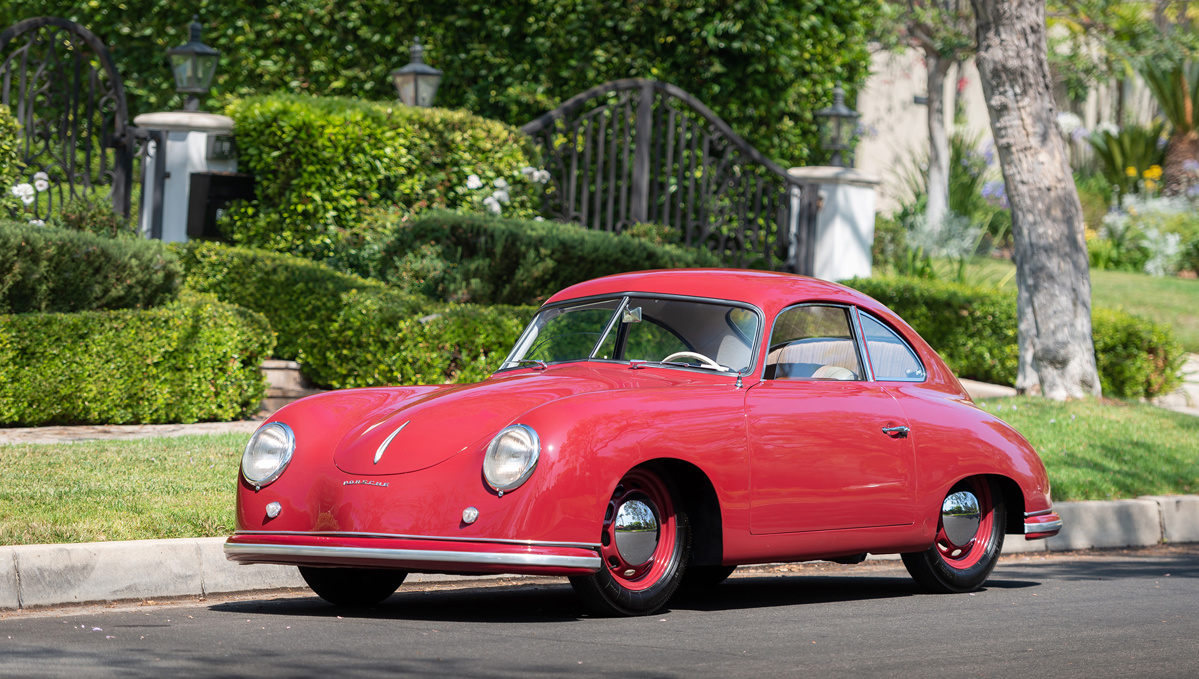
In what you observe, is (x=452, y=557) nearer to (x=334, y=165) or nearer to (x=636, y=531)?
(x=636, y=531)

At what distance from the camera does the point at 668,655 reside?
4609 mm

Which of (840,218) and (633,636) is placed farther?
(840,218)

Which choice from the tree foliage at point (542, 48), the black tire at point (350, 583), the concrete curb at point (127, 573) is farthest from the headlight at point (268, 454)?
the tree foliage at point (542, 48)

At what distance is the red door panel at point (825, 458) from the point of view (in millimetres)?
5673

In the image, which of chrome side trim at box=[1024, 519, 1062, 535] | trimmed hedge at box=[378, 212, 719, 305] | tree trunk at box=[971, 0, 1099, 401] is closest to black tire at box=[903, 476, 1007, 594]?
chrome side trim at box=[1024, 519, 1062, 535]

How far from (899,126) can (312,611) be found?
72.5ft

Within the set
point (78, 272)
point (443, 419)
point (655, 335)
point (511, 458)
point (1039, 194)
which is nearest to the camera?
point (511, 458)

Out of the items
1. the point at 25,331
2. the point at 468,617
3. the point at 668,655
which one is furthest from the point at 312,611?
the point at 25,331

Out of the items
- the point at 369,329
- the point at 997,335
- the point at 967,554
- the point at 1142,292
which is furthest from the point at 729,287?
the point at 1142,292

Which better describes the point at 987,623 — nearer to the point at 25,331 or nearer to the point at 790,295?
the point at 790,295

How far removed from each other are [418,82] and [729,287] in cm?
900

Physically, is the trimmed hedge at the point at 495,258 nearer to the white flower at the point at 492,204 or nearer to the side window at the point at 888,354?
the white flower at the point at 492,204

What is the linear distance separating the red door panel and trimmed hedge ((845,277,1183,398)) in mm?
8317

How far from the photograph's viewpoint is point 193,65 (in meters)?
13.8
